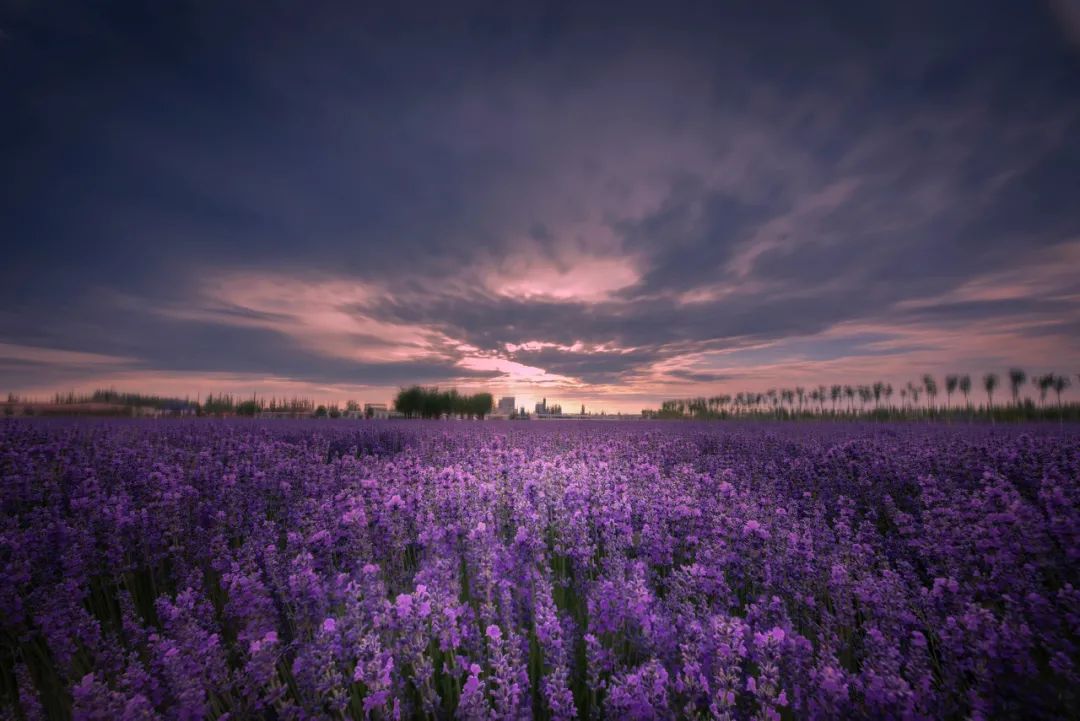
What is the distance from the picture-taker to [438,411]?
153 feet

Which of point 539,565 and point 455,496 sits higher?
point 455,496

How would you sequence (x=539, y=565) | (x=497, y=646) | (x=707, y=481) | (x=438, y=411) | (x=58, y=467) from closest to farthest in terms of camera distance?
(x=497, y=646) → (x=539, y=565) → (x=707, y=481) → (x=58, y=467) → (x=438, y=411)

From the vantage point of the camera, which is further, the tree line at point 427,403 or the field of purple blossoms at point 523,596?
the tree line at point 427,403

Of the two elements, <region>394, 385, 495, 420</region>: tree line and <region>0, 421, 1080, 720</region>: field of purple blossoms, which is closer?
<region>0, 421, 1080, 720</region>: field of purple blossoms

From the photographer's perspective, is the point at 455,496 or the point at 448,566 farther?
the point at 455,496

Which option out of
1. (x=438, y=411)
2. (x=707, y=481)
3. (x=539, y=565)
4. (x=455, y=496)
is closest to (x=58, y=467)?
(x=455, y=496)

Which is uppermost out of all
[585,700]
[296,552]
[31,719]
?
[296,552]

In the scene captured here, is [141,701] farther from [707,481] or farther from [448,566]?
[707,481]

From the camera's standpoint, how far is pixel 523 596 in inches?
107

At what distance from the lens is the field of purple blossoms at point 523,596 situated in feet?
5.88

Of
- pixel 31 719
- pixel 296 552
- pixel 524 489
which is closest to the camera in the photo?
pixel 31 719

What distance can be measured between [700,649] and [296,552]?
109 inches

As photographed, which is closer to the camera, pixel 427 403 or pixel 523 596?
pixel 523 596

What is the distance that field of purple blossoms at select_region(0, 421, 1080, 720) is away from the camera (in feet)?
5.88
